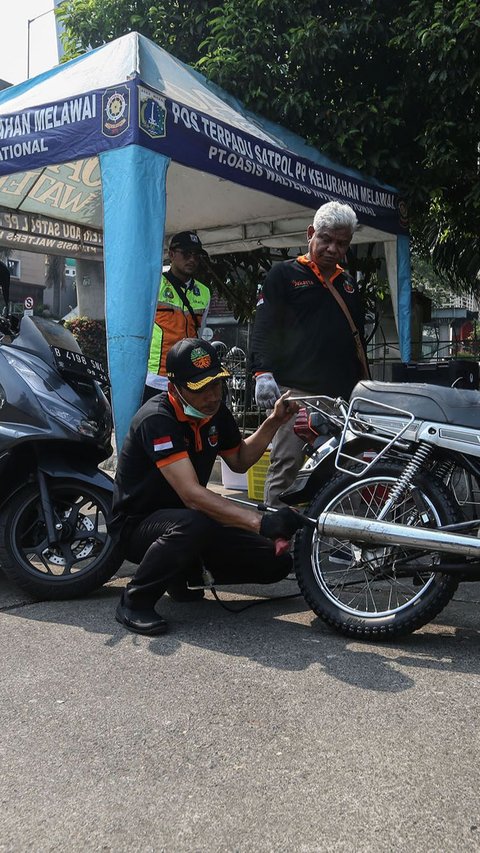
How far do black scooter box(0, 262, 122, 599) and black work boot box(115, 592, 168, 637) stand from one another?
403 mm

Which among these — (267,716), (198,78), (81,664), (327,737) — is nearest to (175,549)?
(81,664)

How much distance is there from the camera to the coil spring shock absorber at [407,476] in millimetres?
2920

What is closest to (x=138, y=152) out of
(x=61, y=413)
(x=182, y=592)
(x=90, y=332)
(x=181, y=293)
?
(x=181, y=293)

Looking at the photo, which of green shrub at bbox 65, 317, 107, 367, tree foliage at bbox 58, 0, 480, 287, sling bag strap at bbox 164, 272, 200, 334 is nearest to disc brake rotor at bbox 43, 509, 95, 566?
sling bag strap at bbox 164, 272, 200, 334

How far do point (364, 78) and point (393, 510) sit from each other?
5.33m

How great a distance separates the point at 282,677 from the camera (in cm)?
263

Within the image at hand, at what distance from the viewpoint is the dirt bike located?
2832mm

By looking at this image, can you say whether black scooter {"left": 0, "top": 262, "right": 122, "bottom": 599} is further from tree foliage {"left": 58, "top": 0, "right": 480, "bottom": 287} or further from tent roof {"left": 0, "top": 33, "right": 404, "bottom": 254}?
tree foliage {"left": 58, "top": 0, "right": 480, "bottom": 287}

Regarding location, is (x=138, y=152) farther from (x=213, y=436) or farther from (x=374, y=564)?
(x=374, y=564)

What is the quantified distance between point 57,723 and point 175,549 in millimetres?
854

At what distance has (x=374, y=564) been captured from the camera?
9.78 feet

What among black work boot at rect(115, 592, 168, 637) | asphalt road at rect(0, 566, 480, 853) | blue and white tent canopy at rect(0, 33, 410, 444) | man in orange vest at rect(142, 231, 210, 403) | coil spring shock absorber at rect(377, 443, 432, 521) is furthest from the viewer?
man in orange vest at rect(142, 231, 210, 403)

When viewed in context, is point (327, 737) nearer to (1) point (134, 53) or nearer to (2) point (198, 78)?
(1) point (134, 53)

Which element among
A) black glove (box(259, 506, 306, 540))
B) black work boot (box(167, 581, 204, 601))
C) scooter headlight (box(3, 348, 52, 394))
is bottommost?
black work boot (box(167, 581, 204, 601))
